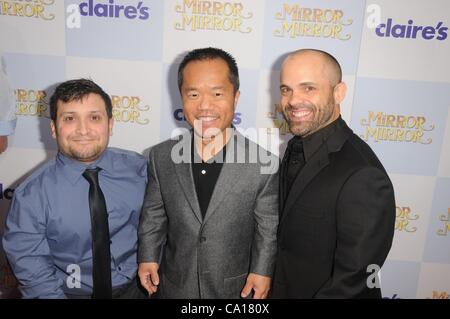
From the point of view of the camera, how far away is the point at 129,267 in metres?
2.11

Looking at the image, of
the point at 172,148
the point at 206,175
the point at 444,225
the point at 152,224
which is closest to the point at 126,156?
the point at 172,148

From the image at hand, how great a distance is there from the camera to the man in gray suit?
1.90m

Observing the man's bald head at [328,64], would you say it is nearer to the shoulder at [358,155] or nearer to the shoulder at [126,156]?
the shoulder at [358,155]

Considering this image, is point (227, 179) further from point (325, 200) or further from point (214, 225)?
point (325, 200)

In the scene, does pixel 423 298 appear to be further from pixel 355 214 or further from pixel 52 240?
pixel 52 240

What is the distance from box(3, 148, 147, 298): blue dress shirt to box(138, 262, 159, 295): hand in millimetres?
92

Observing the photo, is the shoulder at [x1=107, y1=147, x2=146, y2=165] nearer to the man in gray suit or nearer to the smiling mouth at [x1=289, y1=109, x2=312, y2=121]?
the man in gray suit

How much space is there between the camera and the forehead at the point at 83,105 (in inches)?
75.5

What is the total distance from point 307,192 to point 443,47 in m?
1.86

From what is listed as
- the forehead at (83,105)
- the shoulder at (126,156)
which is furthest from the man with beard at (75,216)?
the shoulder at (126,156)

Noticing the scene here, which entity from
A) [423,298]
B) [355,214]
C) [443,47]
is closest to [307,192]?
[355,214]

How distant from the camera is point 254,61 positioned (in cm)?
276

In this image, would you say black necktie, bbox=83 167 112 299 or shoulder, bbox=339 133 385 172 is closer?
shoulder, bbox=339 133 385 172

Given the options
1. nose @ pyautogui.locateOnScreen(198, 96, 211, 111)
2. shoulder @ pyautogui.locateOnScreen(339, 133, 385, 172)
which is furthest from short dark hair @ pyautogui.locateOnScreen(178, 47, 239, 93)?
shoulder @ pyautogui.locateOnScreen(339, 133, 385, 172)
